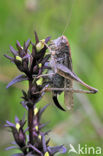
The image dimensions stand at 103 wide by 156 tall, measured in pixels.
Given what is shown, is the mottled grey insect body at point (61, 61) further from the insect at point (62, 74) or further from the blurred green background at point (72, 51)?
the blurred green background at point (72, 51)

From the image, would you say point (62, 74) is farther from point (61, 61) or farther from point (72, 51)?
point (72, 51)

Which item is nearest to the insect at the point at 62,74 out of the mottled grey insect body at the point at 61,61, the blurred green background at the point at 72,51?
the mottled grey insect body at the point at 61,61

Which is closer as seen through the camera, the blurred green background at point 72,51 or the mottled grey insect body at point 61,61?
the mottled grey insect body at point 61,61

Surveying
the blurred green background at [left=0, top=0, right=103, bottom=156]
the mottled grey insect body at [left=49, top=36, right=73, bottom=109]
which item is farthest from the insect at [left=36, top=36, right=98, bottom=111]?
the blurred green background at [left=0, top=0, right=103, bottom=156]

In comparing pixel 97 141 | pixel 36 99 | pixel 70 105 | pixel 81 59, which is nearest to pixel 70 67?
pixel 70 105

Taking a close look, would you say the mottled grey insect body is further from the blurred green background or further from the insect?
the blurred green background

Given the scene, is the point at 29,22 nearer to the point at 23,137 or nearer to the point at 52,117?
the point at 52,117
